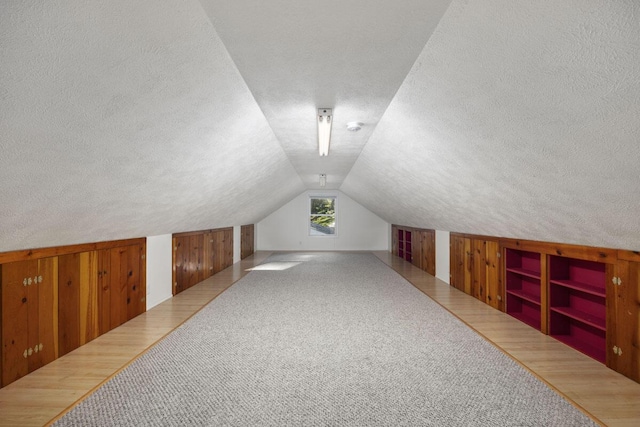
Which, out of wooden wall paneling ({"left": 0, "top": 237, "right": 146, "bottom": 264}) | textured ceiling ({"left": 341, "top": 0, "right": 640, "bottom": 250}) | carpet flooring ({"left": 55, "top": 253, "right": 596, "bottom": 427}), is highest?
textured ceiling ({"left": 341, "top": 0, "right": 640, "bottom": 250})

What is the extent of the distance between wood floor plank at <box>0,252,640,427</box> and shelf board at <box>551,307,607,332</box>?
11.2 inches

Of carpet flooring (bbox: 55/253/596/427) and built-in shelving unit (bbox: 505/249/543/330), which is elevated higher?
built-in shelving unit (bbox: 505/249/543/330)

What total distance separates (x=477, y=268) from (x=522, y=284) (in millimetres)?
729

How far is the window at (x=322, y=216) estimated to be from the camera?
40.6 feet

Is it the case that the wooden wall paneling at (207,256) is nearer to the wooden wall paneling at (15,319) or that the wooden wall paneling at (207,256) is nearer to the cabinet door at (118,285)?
the cabinet door at (118,285)

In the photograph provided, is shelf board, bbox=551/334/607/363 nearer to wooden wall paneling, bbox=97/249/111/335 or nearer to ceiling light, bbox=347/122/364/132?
ceiling light, bbox=347/122/364/132

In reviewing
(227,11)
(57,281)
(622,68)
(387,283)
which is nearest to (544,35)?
(622,68)

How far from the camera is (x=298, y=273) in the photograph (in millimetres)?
7355

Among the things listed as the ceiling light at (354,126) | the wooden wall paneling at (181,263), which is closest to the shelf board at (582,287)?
the ceiling light at (354,126)

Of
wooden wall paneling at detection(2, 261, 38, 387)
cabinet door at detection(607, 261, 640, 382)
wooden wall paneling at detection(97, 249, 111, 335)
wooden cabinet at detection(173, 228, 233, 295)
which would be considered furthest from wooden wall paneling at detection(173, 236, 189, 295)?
cabinet door at detection(607, 261, 640, 382)

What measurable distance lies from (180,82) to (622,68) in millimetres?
2176

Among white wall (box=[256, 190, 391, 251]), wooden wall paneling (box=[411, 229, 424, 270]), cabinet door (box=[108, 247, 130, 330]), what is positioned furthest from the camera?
white wall (box=[256, 190, 391, 251])

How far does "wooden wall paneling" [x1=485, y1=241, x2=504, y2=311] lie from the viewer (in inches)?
174

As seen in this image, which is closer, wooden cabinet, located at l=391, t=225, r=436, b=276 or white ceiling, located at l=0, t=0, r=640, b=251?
white ceiling, located at l=0, t=0, r=640, b=251
